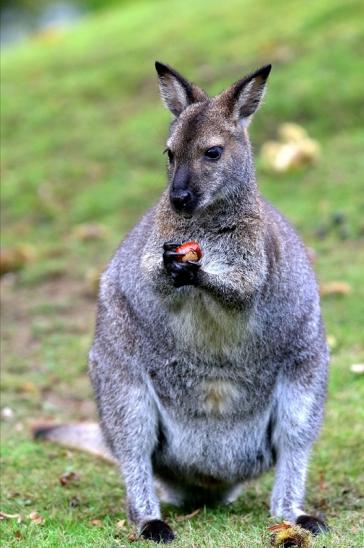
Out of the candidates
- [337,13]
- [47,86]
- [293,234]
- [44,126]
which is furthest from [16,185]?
[293,234]

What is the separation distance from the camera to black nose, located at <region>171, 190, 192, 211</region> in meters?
4.71

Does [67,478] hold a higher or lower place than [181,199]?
lower

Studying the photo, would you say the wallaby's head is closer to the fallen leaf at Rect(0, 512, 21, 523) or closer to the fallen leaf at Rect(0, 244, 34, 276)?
the fallen leaf at Rect(0, 512, 21, 523)

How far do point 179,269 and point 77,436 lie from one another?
221 centimetres

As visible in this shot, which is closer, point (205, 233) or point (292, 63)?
point (205, 233)

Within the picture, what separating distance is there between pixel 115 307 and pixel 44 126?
35.8 ft

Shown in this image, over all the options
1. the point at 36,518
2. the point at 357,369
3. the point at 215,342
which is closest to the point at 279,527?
the point at 215,342

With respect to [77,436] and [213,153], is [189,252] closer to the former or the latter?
[213,153]

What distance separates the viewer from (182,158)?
16.0 feet

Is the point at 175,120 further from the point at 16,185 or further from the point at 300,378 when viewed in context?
the point at 16,185

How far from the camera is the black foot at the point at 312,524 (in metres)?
4.90

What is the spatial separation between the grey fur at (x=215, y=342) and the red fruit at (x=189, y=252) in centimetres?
7

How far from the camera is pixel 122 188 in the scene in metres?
13.2

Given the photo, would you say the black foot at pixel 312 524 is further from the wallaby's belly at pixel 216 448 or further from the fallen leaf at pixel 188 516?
the fallen leaf at pixel 188 516
